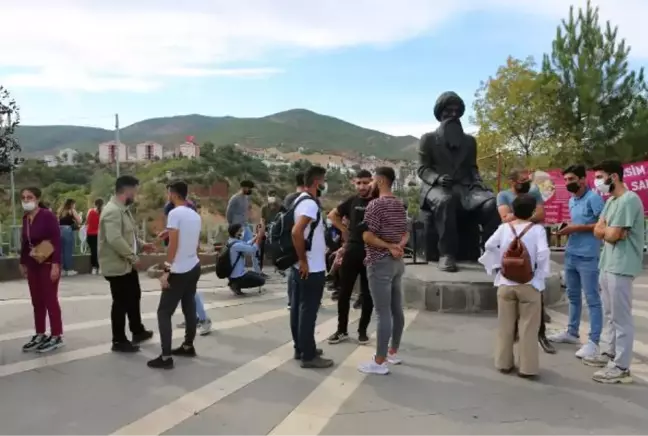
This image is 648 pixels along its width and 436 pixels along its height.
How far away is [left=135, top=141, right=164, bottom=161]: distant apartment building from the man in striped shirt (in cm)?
5520

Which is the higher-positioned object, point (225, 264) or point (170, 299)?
point (170, 299)

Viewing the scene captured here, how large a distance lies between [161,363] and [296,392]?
1.36 m

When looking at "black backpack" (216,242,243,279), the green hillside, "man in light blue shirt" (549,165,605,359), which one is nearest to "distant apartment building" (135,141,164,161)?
A: the green hillside

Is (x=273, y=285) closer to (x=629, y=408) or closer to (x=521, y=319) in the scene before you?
(x=521, y=319)

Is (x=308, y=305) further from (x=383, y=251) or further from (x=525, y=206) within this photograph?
(x=525, y=206)

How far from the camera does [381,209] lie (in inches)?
200

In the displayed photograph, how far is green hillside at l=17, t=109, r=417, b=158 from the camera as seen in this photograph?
328ft

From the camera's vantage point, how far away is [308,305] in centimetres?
525

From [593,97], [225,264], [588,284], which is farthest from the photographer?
→ [593,97]

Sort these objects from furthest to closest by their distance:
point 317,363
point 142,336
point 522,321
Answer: point 142,336 → point 317,363 → point 522,321

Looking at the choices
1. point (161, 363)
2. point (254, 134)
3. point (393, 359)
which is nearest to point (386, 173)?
point (393, 359)

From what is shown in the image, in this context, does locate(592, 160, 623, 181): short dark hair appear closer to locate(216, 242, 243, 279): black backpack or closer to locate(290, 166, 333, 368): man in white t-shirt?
locate(290, 166, 333, 368): man in white t-shirt

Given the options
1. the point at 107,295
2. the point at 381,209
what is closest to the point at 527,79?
the point at 107,295

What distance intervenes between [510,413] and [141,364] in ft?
10.3
